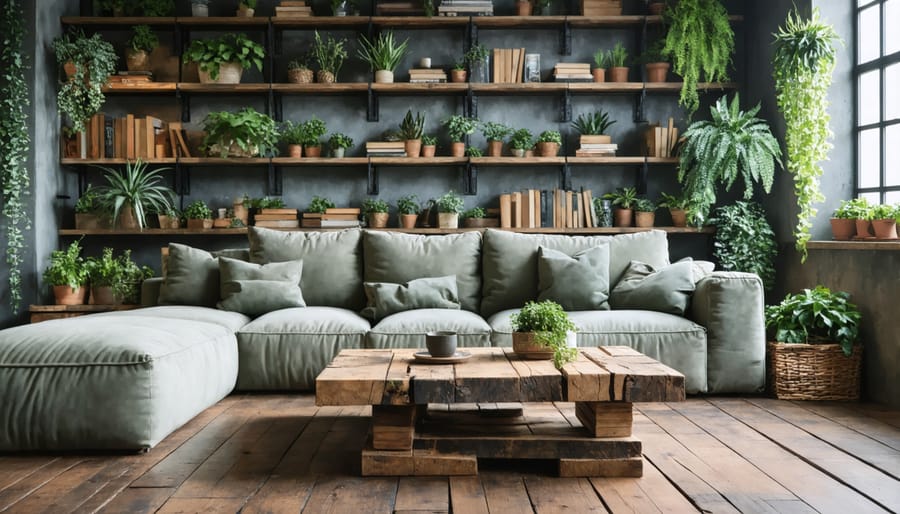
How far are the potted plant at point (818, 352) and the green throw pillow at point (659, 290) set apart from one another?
0.51 meters

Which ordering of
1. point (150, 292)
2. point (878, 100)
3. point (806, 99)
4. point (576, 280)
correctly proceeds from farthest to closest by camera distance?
point (150, 292)
point (806, 99)
point (878, 100)
point (576, 280)

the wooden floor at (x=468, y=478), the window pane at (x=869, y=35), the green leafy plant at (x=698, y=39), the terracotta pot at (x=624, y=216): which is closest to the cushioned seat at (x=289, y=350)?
the wooden floor at (x=468, y=478)

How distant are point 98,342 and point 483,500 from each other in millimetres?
1604

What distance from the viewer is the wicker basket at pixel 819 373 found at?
3701mm

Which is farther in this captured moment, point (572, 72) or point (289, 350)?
point (572, 72)

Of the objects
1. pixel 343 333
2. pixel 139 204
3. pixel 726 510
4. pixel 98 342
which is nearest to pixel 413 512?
pixel 726 510

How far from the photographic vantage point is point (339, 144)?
5523 millimetres

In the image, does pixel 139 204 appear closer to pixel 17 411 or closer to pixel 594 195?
pixel 17 411

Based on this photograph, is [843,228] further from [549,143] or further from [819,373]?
[549,143]

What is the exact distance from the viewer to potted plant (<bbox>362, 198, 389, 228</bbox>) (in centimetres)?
543

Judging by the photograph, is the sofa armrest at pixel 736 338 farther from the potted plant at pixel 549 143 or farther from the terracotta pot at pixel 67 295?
the terracotta pot at pixel 67 295

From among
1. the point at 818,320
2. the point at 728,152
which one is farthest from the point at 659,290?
the point at 728,152

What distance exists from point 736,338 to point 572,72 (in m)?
2.50

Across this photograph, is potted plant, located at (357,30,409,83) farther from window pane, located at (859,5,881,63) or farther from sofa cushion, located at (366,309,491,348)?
window pane, located at (859,5,881,63)
